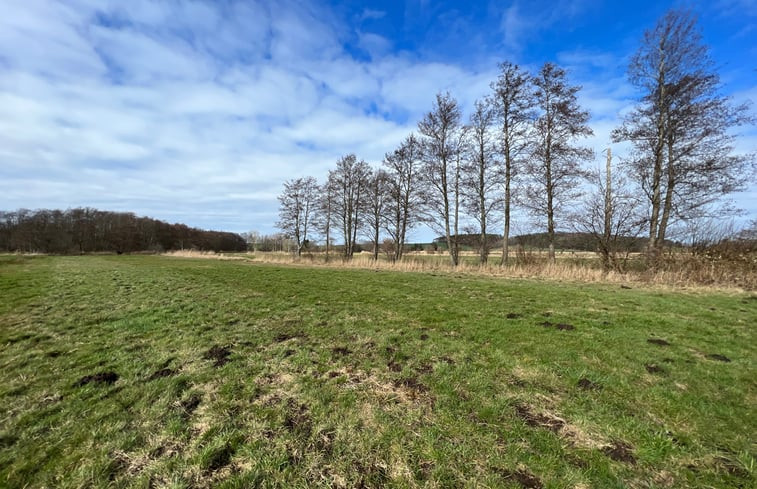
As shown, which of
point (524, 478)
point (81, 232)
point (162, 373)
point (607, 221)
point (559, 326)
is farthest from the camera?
point (81, 232)

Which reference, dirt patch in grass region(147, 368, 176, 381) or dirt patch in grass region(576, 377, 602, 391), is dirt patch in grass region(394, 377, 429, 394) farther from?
dirt patch in grass region(147, 368, 176, 381)

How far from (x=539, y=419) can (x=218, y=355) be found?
4263mm

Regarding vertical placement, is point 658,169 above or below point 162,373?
above

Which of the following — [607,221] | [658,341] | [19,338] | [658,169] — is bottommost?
[19,338]

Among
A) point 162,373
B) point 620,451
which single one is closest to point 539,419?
point 620,451

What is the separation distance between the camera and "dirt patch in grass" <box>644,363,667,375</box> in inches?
139

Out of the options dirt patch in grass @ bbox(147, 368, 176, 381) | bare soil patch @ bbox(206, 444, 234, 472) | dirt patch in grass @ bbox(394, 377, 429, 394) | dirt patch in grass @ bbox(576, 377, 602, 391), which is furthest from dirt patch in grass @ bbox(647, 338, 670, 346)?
dirt patch in grass @ bbox(147, 368, 176, 381)

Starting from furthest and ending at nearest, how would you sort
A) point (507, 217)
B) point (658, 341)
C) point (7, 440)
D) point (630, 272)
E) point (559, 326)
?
point (507, 217) → point (630, 272) → point (559, 326) → point (658, 341) → point (7, 440)

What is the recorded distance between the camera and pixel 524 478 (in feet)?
6.62

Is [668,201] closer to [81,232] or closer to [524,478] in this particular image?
[524,478]

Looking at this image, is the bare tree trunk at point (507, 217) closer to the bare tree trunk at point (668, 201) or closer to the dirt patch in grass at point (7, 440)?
the bare tree trunk at point (668, 201)

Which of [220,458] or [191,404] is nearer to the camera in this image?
[220,458]

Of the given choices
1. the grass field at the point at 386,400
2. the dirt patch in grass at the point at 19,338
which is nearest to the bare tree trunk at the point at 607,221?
the grass field at the point at 386,400

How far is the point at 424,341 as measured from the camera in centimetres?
468
